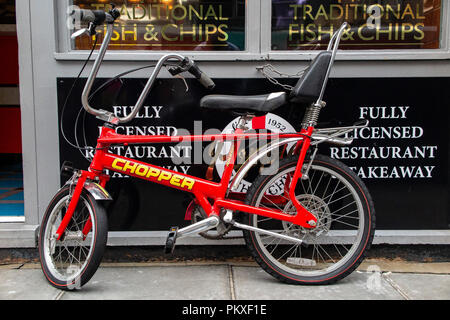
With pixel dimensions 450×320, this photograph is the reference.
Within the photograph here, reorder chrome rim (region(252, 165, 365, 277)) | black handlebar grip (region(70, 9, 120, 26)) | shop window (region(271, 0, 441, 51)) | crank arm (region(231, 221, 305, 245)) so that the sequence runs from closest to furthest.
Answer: black handlebar grip (region(70, 9, 120, 26)), crank arm (region(231, 221, 305, 245)), chrome rim (region(252, 165, 365, 277)), shop window (region(271, 0, 441, 51))

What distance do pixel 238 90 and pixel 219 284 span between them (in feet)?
4.93

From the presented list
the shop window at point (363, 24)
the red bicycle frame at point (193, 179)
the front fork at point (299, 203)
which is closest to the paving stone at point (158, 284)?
the red bicycle frame at point (193, 179)

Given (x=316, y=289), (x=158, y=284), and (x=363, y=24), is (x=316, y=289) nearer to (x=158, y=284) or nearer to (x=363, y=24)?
(x=158, y=284)

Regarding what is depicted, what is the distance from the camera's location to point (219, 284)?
3.02m

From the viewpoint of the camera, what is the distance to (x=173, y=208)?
3.51 meters

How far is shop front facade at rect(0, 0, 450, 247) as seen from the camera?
134 inches

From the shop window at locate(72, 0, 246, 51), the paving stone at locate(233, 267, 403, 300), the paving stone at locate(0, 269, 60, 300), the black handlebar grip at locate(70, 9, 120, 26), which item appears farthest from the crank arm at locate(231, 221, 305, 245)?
the black handlebar grip at locate(70, 9, 120, 26)

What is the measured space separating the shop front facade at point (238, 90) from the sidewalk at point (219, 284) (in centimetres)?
23

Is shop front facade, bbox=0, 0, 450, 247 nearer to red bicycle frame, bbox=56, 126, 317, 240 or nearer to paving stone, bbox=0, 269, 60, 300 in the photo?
paving stone, bbox=0, 269, 60, 300

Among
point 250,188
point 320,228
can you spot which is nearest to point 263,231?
point 250,188

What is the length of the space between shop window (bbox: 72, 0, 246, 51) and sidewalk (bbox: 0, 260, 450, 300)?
178cm

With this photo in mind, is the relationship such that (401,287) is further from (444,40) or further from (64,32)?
(64,32)

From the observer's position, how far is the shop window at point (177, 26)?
3.50 metres

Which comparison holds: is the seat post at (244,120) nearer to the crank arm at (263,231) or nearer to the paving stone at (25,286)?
the crank arm at (263,231)
